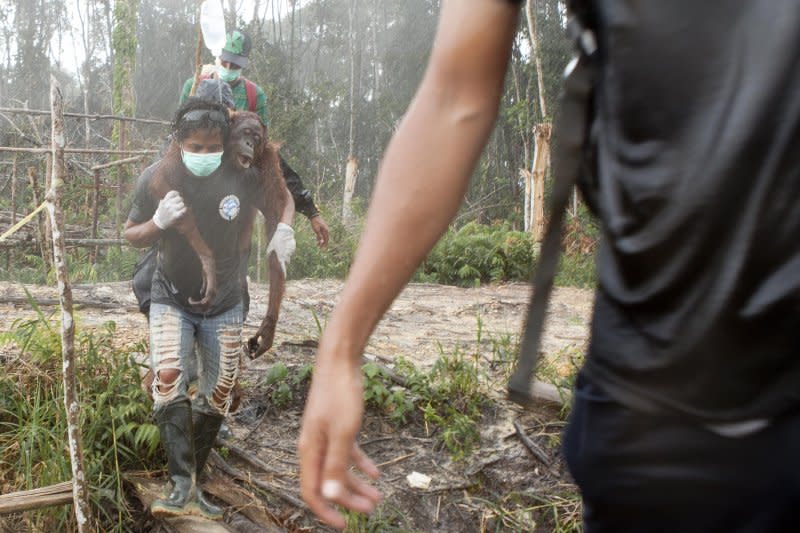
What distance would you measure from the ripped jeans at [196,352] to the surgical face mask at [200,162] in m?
0.60

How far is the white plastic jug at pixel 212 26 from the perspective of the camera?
4098 mm

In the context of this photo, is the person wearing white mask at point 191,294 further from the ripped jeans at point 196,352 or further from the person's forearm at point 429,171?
the person's forearm at point 429,171

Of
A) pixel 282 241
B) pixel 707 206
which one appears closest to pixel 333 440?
pixel 707 206

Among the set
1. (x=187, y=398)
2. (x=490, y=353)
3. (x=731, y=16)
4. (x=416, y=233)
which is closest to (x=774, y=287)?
(x=731, y=16)

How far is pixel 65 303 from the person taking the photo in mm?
3111

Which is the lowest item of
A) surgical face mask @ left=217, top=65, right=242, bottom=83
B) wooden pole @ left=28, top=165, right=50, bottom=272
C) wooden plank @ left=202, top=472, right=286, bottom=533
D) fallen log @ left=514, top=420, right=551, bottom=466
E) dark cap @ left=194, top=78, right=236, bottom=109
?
wooden plank @ left=202, top=472, right=286, bottom=533

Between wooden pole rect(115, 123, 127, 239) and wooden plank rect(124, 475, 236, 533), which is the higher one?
wooden pole rect(115, 123, 127, 239)

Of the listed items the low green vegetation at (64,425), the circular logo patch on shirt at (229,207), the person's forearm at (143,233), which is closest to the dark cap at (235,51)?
the circular logo patch on shirt at (229,207)

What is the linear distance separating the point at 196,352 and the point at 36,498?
88 centimetres

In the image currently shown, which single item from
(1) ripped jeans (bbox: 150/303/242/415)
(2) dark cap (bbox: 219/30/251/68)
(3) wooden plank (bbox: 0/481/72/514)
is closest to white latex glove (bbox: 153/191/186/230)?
(1) ripped jeans (bbox: 150/303/242/415)

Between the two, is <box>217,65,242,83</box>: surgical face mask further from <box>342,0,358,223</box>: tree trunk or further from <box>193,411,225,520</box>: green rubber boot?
<box>342,0,358,223</box>: tree trunk

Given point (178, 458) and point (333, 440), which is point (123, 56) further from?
point (333, 440)

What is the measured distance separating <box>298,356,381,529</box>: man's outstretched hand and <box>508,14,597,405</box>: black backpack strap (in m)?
0.24

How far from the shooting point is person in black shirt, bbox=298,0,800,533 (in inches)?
27.8
